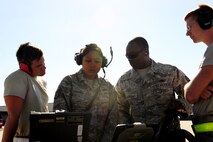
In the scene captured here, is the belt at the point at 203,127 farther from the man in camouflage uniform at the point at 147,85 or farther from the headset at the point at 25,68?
the headset at the point at 25,68

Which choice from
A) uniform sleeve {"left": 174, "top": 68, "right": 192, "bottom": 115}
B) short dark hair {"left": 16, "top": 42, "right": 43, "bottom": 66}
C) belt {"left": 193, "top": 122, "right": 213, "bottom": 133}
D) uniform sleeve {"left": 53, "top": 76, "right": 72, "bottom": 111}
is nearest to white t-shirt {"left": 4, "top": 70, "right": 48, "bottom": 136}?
short dark hair {"left": 16, "top": 42, "right": 43, "bottom": 66}

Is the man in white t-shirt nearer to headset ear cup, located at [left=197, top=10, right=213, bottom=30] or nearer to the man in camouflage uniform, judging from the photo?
the man in camouflage uniform

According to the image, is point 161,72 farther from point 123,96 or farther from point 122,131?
point 122,131

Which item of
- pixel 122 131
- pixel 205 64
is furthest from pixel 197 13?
pixel 122 131

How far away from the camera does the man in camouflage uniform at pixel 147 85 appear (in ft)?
16.7

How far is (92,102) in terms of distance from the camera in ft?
16.2

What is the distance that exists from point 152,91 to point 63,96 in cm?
124

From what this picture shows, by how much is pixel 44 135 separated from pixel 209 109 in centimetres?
149

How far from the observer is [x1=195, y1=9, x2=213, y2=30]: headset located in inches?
138

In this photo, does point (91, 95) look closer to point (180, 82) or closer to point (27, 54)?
point (27, 54)

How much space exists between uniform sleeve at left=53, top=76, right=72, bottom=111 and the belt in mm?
1946

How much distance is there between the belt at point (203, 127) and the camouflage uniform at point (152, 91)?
1.66 meters

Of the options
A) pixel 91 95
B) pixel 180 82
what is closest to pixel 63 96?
pixel 91 95

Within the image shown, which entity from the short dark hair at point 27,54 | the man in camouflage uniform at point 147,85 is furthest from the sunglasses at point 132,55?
the short dark hair at point 27,54
